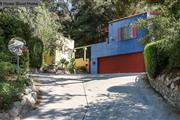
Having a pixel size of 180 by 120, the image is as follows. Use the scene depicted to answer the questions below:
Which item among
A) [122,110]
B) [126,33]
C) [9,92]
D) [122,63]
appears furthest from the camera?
[122,63]

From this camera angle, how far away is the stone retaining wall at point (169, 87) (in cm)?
1276

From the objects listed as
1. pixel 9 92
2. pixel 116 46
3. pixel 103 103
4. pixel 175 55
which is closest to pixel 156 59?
pixel 175 55

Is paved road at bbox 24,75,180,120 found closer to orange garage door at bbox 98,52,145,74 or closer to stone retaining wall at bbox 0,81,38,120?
stone retaining wall at bbox 0,81,38,120

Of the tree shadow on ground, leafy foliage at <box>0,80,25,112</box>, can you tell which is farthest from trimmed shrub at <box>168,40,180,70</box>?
leafy foliage at <box>0,80,25,112</box>

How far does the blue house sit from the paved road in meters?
13.8

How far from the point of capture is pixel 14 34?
2459cm

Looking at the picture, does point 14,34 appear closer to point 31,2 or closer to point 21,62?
point 21,62

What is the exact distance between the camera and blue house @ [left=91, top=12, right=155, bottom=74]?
31.3 metres

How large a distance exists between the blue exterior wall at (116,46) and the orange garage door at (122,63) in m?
0.41

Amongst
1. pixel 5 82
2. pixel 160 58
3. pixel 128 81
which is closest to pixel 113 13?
pixel 128 81

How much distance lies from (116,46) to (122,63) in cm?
174

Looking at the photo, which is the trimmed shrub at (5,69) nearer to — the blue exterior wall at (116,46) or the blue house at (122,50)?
the blue house at (122,50)

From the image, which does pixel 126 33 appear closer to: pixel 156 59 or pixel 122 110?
pixel 156 59

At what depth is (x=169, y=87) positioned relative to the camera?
13.6 metres
